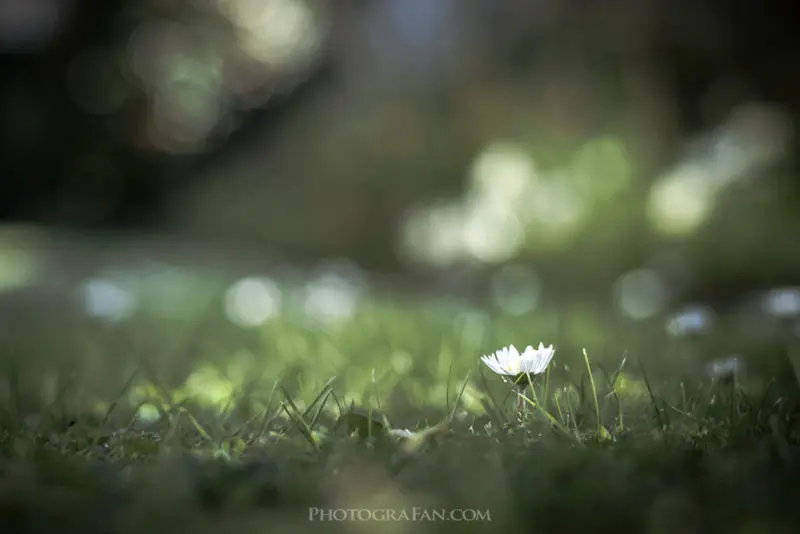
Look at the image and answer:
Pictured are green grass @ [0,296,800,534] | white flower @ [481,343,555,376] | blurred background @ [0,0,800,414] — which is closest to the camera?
green grass @ [0,296,800,534]

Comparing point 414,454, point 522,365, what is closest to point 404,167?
point 522,365

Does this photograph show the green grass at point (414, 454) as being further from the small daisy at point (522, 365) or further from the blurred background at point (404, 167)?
the blurred background at point (404, 167)

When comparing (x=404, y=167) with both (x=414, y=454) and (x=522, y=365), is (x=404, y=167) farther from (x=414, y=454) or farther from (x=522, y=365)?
Result: (x=414, y=454)

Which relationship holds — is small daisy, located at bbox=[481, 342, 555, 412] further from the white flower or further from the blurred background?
the blurred background

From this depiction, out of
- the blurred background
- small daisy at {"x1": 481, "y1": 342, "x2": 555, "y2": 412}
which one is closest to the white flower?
small daisy at {"x1": 481, "y1": 342, "x2": 555, "y2": 412}

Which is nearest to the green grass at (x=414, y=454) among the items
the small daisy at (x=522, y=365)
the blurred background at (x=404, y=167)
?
the small daisy at (x=522, y=365)

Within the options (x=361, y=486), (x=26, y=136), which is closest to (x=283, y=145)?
(x=26, y=136)
